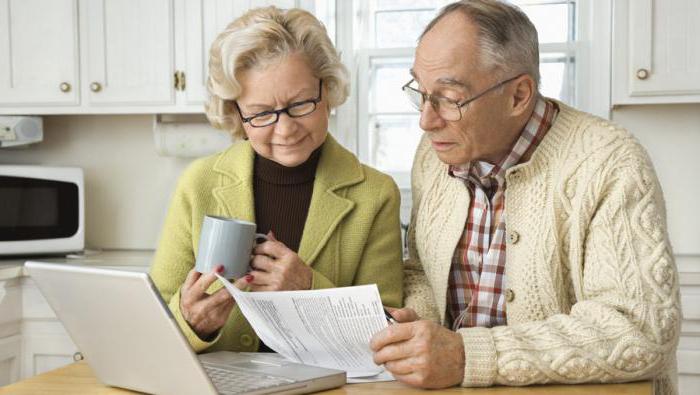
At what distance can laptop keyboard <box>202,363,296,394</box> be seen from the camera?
126cm

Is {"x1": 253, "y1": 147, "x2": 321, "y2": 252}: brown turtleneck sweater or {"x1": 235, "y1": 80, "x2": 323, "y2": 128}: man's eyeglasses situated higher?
{"x1": 235, "y1": 80, "x2": 323, "y2": 128}: man's eyeglasses

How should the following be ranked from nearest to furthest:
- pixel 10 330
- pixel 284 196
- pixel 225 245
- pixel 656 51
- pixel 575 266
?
pixel 225 245, pixel 575 266, pixel 284 196, pixel 656 51, pixel 10 330

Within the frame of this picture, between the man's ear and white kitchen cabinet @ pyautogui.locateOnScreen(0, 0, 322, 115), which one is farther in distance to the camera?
white kitchen cabinet @ pyautogui.locateOnScreen(0, 0, 322, 115)

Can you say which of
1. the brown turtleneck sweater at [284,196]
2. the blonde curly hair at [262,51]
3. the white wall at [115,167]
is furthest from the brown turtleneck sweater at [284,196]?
the white wall at [115,167]

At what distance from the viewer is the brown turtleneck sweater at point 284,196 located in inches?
68.9

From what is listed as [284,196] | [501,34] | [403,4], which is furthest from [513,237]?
[403,4]

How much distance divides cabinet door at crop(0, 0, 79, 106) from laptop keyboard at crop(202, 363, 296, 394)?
80.7 inches

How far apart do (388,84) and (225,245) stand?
203cm

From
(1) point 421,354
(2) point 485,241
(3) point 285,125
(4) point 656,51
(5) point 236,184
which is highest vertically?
(4) point 656,51

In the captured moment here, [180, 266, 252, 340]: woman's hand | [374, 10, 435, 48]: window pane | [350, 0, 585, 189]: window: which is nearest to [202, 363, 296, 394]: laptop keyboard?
[180, 266, 252, 340]: woman's hand

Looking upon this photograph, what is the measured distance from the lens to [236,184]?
1.72m

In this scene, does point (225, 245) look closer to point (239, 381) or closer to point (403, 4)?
point (239, 381)

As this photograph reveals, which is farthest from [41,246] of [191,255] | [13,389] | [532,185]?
[532,185]

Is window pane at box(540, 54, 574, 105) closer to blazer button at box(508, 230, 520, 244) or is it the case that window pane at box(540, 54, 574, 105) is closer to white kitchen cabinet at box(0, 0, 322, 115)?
white kitchen cabinet at box(0, 0, 322, 115)
